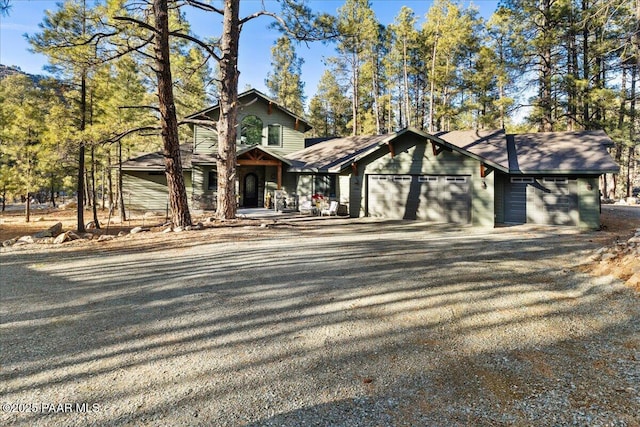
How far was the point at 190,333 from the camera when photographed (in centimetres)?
361

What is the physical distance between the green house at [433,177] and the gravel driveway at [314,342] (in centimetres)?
666

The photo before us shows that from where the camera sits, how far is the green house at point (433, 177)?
483 inches

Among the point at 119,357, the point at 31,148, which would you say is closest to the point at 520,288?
the point at 119,357

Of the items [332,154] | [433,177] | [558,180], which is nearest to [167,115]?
[433,177]

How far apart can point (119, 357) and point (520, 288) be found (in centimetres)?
505

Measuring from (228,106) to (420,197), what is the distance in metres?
7.79

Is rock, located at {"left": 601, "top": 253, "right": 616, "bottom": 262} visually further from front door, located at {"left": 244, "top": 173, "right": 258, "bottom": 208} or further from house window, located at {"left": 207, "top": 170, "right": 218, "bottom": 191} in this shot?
house window, located at {"left": 207, "top": 170, "right": 218, "bottom": 191}

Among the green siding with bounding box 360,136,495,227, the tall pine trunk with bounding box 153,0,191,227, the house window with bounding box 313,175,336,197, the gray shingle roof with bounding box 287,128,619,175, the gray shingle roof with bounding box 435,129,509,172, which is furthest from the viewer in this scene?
the house window with bounding box 313,175,336,197

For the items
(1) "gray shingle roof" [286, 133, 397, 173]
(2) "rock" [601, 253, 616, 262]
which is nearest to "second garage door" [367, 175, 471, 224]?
(1) "gray shingle roof" [286, 133, 397, 173]

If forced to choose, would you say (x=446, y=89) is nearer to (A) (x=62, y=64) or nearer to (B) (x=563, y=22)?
(B) (x=563, y=22)

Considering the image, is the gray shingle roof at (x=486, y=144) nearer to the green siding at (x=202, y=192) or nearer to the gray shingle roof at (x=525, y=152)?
the gray shingle roof at (x=525, y=152)

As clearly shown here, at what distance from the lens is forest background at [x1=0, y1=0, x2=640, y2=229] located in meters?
10.9

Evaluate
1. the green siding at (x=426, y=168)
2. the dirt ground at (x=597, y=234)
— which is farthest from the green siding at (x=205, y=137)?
the green siding at (x=426, y=168)

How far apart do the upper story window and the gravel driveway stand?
13.2 meters
